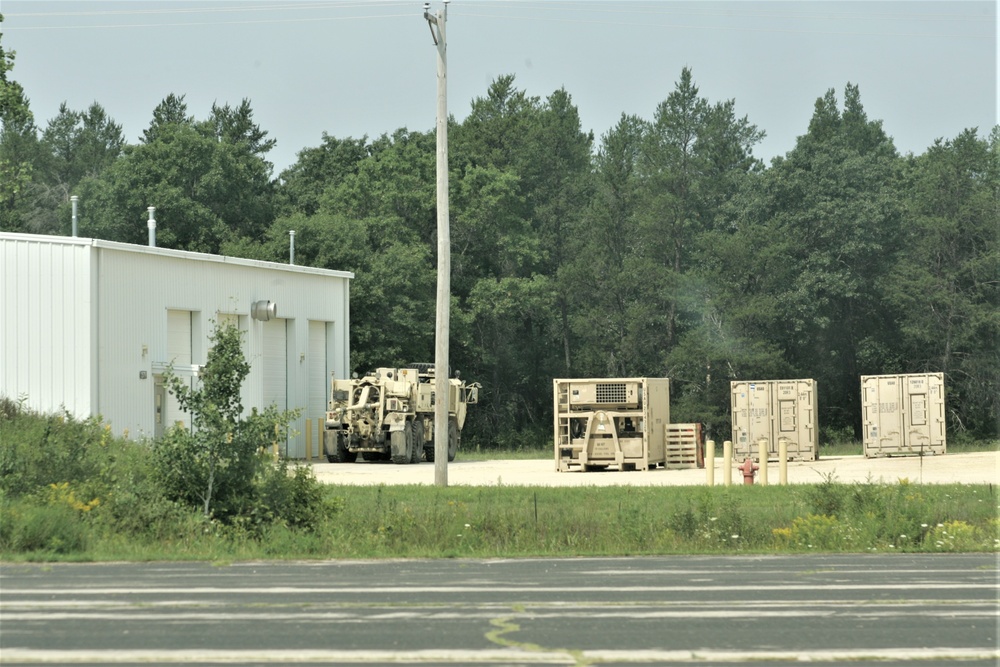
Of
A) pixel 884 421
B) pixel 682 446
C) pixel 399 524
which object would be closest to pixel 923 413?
pixel 884 421

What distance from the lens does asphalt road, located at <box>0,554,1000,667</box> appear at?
9297 millimetres

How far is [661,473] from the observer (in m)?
37.1

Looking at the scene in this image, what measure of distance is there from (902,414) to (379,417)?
1661 cm

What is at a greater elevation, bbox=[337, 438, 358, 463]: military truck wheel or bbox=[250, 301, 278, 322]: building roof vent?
bbox=[250, 301, 278, 322]: building roof vent

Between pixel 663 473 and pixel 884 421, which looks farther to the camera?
pixel 884 421

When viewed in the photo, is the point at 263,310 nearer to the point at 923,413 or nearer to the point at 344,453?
the point at 344,453

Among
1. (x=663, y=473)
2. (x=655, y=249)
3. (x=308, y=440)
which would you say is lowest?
(x=663, y=473)

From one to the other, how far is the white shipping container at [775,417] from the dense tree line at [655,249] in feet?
81.0

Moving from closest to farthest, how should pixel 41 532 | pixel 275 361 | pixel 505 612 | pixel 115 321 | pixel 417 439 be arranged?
pixel 505 612
pixel 41 532
pixel 115 321
pixel 417 439
pixel 275 361

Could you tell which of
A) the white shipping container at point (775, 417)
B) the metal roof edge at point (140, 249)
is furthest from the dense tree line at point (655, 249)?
the white shipping container at point (775, 417)

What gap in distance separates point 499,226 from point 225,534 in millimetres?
59684

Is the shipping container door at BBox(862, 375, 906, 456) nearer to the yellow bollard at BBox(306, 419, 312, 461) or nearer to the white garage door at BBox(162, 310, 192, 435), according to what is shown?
the yellow bollard at BBox(306, 419, 312, 461)

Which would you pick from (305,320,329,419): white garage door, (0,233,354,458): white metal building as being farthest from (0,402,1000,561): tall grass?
(305,320,329,419): white garage door

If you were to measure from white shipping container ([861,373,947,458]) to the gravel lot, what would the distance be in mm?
1368
